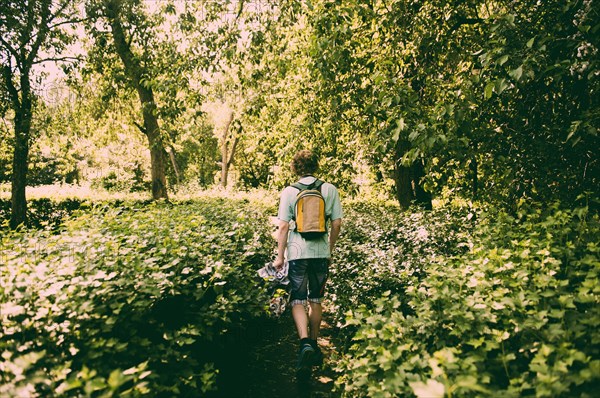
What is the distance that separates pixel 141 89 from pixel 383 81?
9.49m

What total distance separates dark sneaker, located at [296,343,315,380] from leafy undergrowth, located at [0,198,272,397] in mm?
692

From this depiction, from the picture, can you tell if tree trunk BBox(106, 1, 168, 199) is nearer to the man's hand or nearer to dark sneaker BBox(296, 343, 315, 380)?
the man's hand

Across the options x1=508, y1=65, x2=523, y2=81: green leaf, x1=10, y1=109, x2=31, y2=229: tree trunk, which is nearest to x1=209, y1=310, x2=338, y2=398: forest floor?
x1=508, y1=65, x2=523, y2=81: green leaf

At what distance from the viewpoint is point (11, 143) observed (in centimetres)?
1206

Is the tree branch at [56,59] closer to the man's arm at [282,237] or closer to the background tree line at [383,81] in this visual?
the background tree line at [383,81]

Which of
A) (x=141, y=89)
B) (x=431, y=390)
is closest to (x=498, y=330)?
(x=431, y=390)

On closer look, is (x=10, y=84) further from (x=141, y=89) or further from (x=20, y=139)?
(x=141, y=89)

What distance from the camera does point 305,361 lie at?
4.06 meters

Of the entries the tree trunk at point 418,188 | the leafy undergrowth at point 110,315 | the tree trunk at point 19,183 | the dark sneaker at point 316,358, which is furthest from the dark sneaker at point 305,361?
the tree trunk at point 19,183

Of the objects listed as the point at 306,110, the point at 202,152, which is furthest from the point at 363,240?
the point at 202,152

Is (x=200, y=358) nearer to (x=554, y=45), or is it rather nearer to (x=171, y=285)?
(x=171, y=285)

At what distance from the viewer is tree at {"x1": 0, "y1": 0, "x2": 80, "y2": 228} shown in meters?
10.7

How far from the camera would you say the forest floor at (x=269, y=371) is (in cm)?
390

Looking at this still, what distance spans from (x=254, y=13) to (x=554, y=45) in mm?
4540
